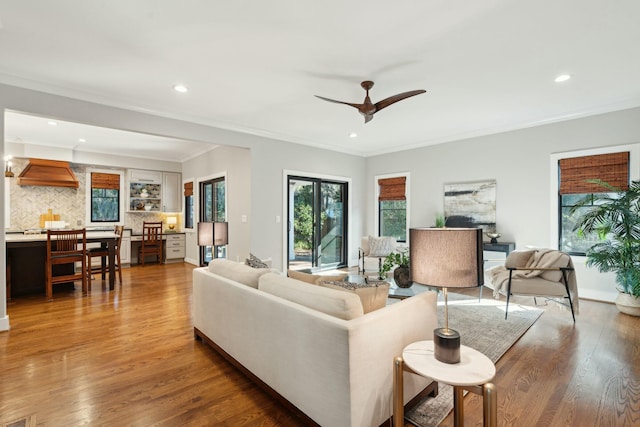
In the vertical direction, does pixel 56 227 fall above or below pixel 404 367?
above

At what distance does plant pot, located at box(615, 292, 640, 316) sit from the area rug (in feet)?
3.00

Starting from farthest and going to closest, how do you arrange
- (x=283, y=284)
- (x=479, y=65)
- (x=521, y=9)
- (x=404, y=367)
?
(x=479, y=65), (x=521, y=9), (x=283, y=284), (x=404, y=367)

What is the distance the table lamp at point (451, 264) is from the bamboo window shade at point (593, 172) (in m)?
4.00

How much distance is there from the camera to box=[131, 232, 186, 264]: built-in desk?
24.7ft

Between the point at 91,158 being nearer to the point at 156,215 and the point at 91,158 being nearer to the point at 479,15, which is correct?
the point at 156,215

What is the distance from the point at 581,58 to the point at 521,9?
1245 millimetres

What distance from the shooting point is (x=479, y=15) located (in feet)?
7.28

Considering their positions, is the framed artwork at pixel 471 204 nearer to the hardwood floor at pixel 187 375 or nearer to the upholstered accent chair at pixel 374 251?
the upholstered accent chair at pixel 374 251

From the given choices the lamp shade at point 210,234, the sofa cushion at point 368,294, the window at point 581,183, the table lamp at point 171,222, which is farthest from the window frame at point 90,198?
Result: the window at point 581,183

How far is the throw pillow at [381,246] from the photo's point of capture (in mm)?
5601

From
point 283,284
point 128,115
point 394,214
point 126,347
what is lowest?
point 126,347

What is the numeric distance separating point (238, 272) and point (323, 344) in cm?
118

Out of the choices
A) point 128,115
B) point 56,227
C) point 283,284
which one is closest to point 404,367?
point 283,284

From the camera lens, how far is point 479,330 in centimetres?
313
